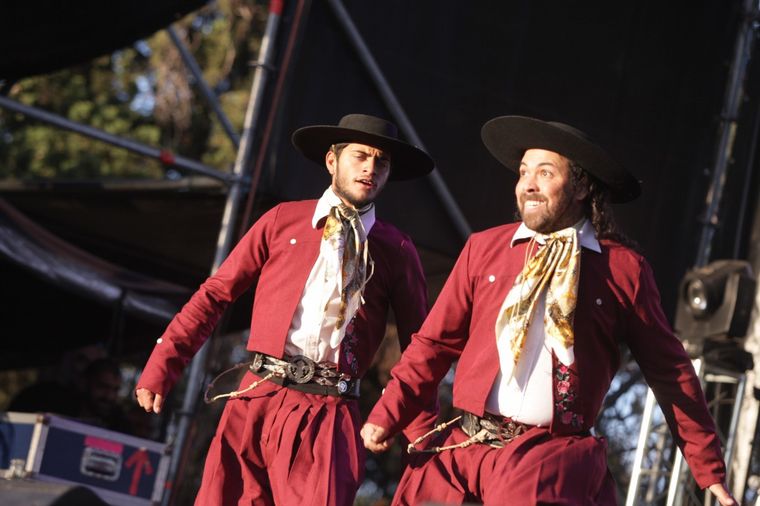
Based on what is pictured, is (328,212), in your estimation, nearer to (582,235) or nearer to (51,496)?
(582,235)

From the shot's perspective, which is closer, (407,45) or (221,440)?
(221,440)

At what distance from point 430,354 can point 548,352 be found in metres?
0.43

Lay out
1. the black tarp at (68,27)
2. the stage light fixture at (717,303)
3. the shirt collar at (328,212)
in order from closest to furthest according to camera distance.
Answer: the shirt collar at (328,212) < the stage light fixture at (717,303) < the black tarp at (68,27)

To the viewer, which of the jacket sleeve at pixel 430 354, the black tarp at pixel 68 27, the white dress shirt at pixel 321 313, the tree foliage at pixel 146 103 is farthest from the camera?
the tree foliage at pixel 146 103

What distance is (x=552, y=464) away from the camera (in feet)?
12.2

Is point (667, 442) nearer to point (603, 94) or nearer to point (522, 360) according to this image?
point (603, 94)

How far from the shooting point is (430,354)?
13.5 feet

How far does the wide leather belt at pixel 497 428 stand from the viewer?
3834 mm

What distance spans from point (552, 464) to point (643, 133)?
5.02 metres

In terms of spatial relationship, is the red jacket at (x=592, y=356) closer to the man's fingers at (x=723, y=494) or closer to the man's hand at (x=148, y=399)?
the man's fingers at (x=723, y=494)

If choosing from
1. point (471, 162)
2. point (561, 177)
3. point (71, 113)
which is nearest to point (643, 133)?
point (471, 162)

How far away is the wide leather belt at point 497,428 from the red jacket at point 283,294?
66 cm

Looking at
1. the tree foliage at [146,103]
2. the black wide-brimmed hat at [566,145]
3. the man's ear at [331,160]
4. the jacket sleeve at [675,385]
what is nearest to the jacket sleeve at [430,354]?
the black wide-brimmed hat at [566,145]

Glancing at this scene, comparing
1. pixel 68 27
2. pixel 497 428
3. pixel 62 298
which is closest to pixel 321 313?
pixel 497 428
